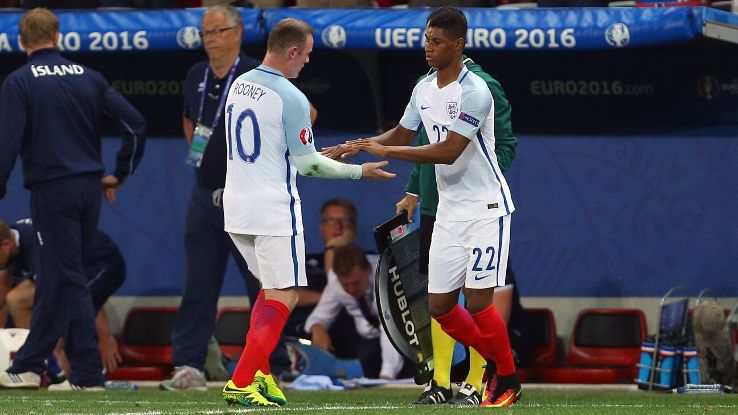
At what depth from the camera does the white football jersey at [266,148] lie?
321 inches

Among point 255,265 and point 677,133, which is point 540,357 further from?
point 255,265

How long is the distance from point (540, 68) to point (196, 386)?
3.26 meters

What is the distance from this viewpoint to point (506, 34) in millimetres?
10617

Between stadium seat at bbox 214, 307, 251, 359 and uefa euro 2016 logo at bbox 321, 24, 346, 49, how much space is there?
214cm

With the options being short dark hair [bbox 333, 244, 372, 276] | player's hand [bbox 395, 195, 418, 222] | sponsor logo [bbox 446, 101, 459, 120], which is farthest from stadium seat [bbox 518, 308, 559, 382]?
sponsor logo [bbox 446, 101, 459, 120]

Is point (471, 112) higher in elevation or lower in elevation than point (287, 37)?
lower

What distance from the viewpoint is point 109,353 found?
470 inches

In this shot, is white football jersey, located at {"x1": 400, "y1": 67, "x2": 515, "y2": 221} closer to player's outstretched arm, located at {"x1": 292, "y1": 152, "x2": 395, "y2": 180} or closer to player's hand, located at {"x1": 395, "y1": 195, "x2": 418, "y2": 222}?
player's outstretched arm, located at {"x1": 292, "y1": 152, "x2": 395, "y2": 180}

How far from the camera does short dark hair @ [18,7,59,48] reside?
33.7 ft

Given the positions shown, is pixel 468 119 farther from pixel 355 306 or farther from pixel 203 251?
pixel 355 306

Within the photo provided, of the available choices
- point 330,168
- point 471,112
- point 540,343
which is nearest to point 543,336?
point 540,343

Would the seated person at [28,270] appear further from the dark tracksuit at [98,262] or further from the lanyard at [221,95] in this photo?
the lanyard at [221,95]

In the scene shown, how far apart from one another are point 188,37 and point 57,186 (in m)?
1.49

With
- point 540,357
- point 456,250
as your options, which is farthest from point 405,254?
→ point 540,357
